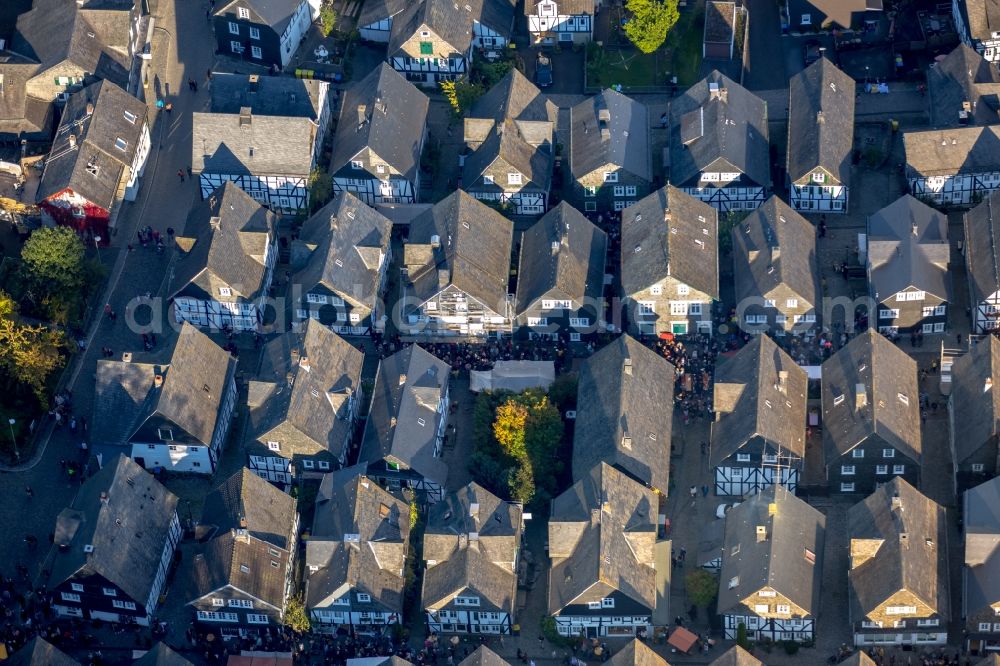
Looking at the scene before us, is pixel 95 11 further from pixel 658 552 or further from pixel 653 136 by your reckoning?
pixel 658 552

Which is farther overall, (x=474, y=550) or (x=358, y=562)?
(x=358, y=562)

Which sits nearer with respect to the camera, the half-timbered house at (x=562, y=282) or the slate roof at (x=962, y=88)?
the half-timbered house at (x=562, y=282)

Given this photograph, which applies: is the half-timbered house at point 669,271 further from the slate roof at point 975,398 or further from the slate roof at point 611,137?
the slate roof at point 975,398

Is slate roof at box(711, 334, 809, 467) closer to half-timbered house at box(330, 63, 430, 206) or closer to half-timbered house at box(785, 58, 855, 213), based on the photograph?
half-timbered house at box(785, 58, 855, 213)

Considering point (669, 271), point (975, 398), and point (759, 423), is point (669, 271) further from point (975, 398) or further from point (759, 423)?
point (975, 398)

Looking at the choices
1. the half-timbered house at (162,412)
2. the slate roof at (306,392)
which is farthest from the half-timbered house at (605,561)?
the half-timbered house at (162,412)

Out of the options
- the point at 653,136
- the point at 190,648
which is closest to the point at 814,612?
the point at 190,648

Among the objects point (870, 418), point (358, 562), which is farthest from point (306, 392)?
point (870, 418)
